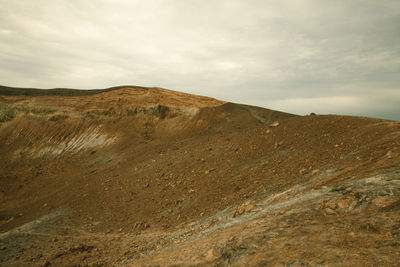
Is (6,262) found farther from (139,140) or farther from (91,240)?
(139,140)

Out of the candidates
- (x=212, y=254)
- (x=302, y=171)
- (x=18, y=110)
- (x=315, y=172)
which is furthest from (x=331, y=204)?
(x=18, y=110)

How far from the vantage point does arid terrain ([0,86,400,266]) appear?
9.84 feet

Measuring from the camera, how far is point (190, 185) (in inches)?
318

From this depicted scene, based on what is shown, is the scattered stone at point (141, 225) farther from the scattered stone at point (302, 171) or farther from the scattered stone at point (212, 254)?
the scattered stone at point (302, 171)

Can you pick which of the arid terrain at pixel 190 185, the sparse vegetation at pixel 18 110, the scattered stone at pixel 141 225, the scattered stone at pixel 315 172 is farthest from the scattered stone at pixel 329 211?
the sparse vegetation at pixel 18 110

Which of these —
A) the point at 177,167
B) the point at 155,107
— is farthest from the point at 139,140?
the point at 177,167

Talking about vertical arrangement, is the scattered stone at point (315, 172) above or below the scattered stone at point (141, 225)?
above

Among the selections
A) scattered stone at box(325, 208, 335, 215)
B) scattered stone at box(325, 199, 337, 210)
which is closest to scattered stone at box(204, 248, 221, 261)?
scattered stone at box(325, 208, 335, 215)

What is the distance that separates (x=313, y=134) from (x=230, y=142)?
376cm

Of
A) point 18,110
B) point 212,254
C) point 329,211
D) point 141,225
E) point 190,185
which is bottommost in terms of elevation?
point 141,225

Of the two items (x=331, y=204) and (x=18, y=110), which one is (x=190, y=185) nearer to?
(x=331, y=204)

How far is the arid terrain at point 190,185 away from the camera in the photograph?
9.84 feet

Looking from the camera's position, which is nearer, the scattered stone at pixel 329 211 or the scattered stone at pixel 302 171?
the scattered stone at pixel 329 211

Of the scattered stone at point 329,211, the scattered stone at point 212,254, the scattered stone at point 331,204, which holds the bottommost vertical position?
the scattered stone at point 212,254
